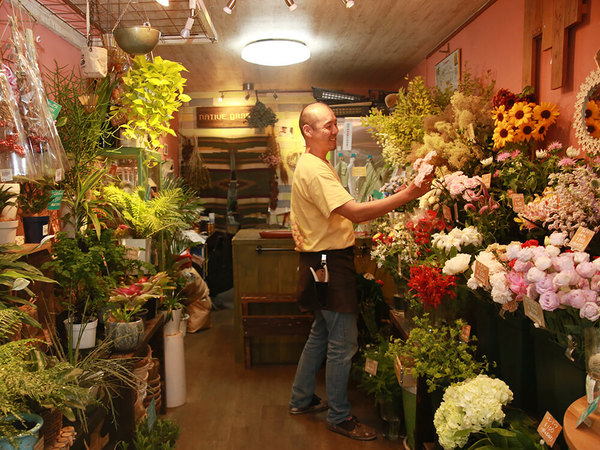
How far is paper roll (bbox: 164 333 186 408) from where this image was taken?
306cm

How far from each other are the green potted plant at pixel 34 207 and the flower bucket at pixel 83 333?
0.39 metres

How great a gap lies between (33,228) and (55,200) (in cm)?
18

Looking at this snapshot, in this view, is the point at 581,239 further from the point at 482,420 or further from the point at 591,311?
the point at 482,420

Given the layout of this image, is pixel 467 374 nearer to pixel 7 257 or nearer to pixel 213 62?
pixel 7 257

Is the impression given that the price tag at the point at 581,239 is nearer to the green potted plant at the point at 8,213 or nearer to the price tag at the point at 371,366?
the price tag at the point at 371,366

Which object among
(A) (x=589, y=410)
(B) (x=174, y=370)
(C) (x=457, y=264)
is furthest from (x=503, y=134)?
(B) (x=174, y=370)

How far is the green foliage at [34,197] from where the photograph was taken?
77.7 inches

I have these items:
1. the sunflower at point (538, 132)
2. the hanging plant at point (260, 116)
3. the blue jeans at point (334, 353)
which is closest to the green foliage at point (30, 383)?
the blue jeans at point (334, 353)

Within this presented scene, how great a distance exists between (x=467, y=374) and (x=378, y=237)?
115 cm

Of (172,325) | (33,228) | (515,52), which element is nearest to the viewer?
(33,228)

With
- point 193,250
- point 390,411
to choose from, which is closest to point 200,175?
point 193,250

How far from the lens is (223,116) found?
21.7 feet

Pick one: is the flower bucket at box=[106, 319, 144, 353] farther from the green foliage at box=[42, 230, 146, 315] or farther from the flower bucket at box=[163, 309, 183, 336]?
the flower bucket at box=[163, 309, 183, 336]

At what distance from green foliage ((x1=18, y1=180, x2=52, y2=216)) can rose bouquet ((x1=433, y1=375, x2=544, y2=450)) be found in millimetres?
1791
